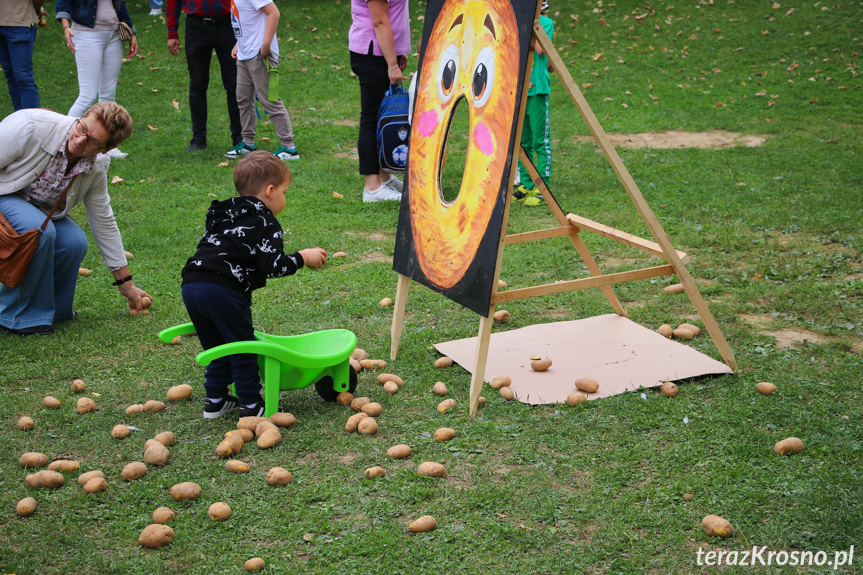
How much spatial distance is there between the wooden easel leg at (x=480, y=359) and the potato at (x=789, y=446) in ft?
4.08

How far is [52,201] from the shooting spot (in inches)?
178

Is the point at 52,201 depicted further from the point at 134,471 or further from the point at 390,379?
the point at 390,379

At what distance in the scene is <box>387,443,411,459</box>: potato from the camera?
3094 millimetres

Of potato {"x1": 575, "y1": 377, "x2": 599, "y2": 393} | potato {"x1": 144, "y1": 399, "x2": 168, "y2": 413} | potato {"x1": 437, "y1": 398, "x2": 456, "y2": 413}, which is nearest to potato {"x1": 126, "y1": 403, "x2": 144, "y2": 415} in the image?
potato {"x1": 144, "y1": 399, "x2": 168, "y2": 413}

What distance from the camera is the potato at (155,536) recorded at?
8.34 ft

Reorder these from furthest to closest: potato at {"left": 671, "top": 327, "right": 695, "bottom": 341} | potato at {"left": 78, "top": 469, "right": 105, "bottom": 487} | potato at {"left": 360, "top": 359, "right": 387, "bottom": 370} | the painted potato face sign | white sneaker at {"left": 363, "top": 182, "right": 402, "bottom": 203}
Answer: white sneaker at {"left": 363, "top": 182, "right": 402, "bottom": 203} < potato at {"left": 671, "top": 327, "right": 695, "bottom": 341} < potato at {"left": 360, "top": 359, "right": 387, "bottom": 370} < the painted potato face sign < potato at {"left": 78, "top": 469, "right": 105, "bottom": 487}

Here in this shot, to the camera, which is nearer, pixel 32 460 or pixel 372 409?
pixel 32 460

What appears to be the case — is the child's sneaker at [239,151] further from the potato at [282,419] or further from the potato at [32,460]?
the potato at [32,460]

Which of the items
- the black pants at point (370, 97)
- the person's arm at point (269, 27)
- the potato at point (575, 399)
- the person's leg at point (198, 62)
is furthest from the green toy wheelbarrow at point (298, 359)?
the person's leg at point (198, 62)

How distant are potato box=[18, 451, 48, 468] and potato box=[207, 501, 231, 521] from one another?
0.87 metres

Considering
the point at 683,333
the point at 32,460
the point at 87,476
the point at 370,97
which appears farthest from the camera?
the point at 370,97

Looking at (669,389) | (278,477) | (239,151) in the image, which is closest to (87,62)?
(239,151)

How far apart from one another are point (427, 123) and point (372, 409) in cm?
149

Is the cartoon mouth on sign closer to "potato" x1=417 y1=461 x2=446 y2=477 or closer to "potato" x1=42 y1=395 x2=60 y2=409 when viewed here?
"potato" x1=417 y1=461 x2=446 y2=477
